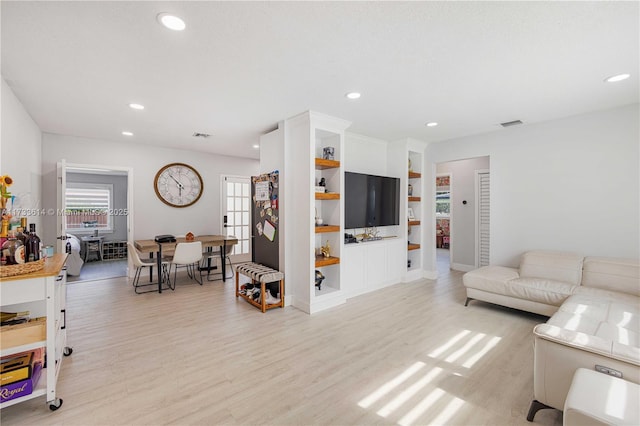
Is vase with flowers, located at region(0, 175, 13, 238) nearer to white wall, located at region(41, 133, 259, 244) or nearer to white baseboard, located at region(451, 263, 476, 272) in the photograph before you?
white wall, located at region(41, 133, 259, 244)

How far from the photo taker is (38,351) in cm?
203

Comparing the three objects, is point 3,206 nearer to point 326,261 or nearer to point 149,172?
point 326,261

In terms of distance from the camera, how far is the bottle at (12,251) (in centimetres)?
183

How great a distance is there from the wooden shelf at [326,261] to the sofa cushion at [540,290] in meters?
2.12

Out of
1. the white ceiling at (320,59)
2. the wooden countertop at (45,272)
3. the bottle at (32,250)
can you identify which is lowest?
the wooden countertop at (45,272)

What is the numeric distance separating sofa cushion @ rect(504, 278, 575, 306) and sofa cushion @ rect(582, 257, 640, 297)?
0.29 meters

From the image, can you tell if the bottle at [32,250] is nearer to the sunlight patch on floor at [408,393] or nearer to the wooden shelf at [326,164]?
the sunlight patch on floor at [408,393]

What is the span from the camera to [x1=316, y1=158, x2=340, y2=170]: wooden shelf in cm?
377

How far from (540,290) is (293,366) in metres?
2.90

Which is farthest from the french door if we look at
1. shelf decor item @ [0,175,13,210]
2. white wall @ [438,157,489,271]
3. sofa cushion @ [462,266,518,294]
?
sofa cushion @ [462,266,518,294]

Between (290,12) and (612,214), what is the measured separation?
14.3 feet

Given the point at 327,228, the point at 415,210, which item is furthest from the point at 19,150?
Result: the point at 415,210

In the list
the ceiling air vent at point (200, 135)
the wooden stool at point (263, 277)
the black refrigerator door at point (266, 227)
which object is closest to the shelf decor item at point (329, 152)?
the black refrigerator door at point (266, 227)

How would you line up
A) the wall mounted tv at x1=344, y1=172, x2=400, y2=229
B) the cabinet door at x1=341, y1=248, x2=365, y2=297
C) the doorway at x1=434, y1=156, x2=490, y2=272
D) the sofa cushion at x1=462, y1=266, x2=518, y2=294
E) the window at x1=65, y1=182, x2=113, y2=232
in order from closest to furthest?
the sofa cushion at x1=462, y1=266, x2=518, y2=294
the cabinet door at x1=341, y1=248, x2=365, y2=297
the wall mounted tv at x1=344, y1=172, x2=400, y2=229
the doorway at x1=434, y1=156, x2=490, y2=272
the window at x1=65, y1=182, x2=113, y2=232
